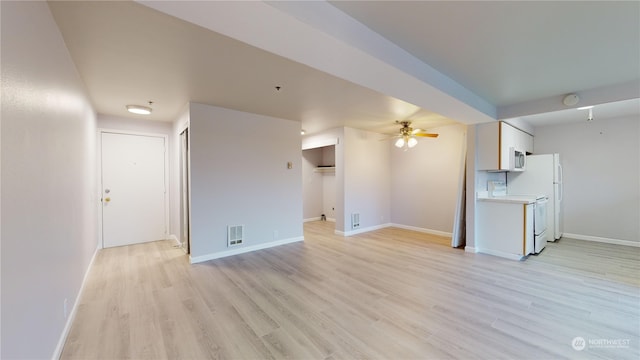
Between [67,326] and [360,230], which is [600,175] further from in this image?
[67,326]

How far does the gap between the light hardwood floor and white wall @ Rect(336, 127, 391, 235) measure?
1789mm

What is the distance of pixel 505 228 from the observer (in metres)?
4.13

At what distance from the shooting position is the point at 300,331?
7.20 feet

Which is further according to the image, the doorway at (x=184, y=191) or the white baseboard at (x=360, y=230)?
the white baseboard at (x=360, y=230)

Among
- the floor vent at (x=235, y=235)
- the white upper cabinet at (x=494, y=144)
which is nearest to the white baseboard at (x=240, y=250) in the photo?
the floor vent at (x=235, y=235)

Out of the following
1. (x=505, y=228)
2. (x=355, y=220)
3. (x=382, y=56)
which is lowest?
(x=355, y=220)

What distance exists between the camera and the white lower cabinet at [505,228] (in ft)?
12.9

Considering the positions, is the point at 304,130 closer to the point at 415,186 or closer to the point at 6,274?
the point at 415,186

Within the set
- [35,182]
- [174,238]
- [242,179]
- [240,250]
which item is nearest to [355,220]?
[240,250]

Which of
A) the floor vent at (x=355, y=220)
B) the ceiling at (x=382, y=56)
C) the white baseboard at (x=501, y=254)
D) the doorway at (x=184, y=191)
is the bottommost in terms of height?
the white baseboard at (x=501, y=254)

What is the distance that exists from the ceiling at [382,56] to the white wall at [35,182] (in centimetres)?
40

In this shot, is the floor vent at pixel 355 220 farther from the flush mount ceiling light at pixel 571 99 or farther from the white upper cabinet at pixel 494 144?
the flush mount ceiling light at pixel 571 99

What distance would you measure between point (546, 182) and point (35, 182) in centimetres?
702

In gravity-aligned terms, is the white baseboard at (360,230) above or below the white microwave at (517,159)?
below
